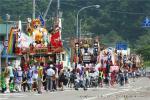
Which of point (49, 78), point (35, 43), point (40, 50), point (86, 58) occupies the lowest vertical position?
point (49, 78)

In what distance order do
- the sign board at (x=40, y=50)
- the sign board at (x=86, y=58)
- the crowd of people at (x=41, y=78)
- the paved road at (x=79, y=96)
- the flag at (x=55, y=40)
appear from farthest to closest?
the sign board at (x=86, y=58) → the flag at (x=55, y=40) → the sign board at (x=40, y=50) → the crowd of people at (x=41, y=78) → the paved road at (x=79, y=96)

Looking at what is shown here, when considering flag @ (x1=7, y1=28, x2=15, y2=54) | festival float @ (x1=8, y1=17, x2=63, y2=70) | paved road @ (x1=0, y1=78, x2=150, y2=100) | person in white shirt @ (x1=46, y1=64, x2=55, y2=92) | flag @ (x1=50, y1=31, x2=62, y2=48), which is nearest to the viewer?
paved road @ (x1=0, y1=78, x2=150, y2=100)

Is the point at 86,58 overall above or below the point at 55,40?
below

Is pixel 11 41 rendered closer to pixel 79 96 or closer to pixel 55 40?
pixel 55 40

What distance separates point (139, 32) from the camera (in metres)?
143

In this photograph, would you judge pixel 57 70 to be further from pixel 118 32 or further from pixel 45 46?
pixel 118 32

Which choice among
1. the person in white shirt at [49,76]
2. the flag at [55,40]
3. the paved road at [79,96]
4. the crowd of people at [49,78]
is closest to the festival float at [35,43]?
the flag at [55,40]

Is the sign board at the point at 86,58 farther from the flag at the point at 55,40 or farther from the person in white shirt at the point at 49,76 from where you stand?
the person in white shirt at the point at 49,76

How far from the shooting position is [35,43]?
46.5 metres

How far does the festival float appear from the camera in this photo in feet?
145

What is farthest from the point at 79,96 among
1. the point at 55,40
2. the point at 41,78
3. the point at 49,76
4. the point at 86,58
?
the point at 86,58

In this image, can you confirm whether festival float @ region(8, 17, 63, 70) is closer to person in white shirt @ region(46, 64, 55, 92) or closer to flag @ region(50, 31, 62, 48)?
flag @ region(50, 31, 62, 48)

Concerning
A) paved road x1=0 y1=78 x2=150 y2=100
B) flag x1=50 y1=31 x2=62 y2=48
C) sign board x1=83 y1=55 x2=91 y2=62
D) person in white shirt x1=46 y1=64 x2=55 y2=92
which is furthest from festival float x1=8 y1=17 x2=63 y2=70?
sign board x1=83 y1=55 x2=91 y2=62

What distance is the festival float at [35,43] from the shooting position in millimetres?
44094
